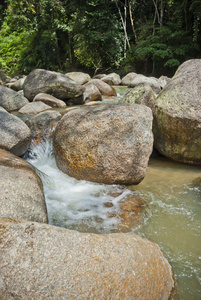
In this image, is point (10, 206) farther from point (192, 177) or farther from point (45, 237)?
point (192, 177)

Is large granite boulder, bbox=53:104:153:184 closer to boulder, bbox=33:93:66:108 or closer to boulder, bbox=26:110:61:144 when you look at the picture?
boulder, bbox=26:110:61:144

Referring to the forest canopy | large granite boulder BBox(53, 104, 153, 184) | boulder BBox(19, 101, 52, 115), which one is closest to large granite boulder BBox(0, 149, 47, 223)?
large granite boulder BBox(53, 104, 153, 184)

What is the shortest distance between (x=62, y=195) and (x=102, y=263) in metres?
2.05

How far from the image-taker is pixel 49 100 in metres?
8.52

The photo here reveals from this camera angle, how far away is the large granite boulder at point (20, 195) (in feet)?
6.81

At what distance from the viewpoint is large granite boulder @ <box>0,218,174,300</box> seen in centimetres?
132

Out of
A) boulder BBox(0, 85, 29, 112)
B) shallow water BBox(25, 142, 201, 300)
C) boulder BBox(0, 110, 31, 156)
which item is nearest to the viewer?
shallow water BBox(25, 142, 201, 300)

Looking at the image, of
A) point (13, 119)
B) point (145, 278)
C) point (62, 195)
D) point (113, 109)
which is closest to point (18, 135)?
point (13, 119)

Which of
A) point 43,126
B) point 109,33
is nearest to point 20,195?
point 43,126

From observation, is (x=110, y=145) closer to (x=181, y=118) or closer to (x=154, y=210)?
(x=154, y=210)

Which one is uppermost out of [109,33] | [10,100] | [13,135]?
[109,33]

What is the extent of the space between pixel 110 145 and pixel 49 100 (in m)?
5.74

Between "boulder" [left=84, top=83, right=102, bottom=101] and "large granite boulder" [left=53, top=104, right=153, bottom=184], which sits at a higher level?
"large granite boulder" [left=53, top=104, right=153, bottom=184]

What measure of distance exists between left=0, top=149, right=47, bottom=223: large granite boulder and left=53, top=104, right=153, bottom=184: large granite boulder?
1030 mm
